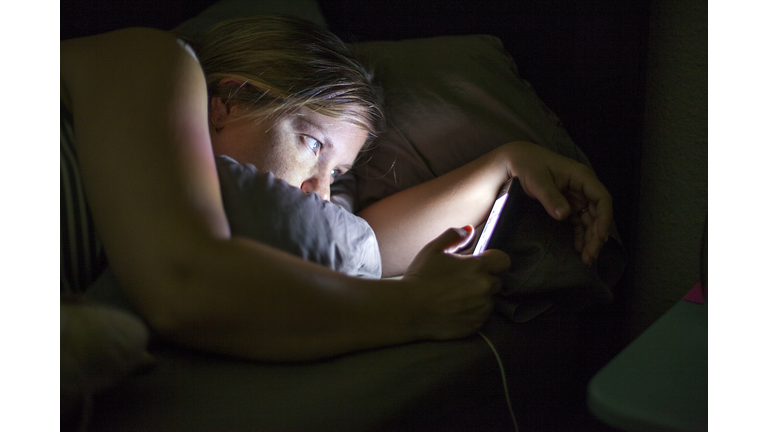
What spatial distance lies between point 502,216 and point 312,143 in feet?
0.77

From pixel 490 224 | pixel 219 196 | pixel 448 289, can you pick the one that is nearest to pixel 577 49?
pixel 490 224

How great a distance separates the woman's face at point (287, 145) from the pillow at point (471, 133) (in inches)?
8.8

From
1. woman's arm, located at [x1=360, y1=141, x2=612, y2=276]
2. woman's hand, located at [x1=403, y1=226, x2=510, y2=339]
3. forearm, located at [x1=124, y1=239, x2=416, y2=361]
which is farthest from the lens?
woman's arm, located at [x1=360, y1=141, x2=612, y2=276]

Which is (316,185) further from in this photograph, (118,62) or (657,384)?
(657,384)

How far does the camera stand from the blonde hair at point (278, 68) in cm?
→ 42

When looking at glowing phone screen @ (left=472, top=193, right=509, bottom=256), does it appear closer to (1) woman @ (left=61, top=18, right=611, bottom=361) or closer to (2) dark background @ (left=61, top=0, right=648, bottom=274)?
(1) woman @ (left=61, top=18, right=611, bottom=361)

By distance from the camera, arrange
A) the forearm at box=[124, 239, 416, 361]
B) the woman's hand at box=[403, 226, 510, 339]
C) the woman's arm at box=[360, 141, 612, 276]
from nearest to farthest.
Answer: the forearm at box=[124, 239, 416, 361] < the woman's hand at box=[403, 226, 510, 339] < the woman's arm at box=[360, 141, 612, 276]

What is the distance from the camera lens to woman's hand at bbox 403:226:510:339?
1.34 ft

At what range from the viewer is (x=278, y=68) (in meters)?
0.44

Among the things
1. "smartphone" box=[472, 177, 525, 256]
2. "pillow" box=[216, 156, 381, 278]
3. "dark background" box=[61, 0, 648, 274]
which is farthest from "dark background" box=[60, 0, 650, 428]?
"pillow" box=[216, 156, 381, 278]

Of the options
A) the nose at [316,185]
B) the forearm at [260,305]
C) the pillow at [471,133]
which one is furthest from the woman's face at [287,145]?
the pillow at [471,133]
